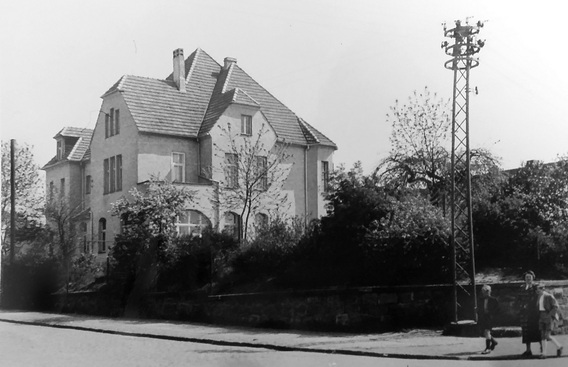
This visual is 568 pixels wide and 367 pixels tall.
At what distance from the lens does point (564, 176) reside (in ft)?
68.3

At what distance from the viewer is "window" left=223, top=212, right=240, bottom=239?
78.1ft

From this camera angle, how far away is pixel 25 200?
1848 cm

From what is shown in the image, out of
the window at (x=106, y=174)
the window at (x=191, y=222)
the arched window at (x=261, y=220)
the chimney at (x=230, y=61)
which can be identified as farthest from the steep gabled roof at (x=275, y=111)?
the window at (x=191, y=222)

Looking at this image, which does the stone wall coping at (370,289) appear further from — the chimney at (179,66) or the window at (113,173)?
the chimney at (179,66)

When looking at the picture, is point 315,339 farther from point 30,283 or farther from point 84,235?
point 30,283

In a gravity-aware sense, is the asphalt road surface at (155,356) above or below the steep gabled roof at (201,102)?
below

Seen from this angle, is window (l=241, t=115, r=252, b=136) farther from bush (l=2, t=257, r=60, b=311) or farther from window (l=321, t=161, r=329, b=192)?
bush (l=2, t=257, r=60, b=311)

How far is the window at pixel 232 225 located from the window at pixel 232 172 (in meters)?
1.07

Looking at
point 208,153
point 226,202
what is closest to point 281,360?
point 208,153

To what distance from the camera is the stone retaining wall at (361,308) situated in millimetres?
17938

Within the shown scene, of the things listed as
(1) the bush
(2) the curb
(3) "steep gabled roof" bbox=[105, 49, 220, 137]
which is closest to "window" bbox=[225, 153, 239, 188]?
(3) "steep gabled roof" bbox=[105, 49, 220, 137]

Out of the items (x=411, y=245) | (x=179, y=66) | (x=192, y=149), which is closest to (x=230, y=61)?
(x=179, y=66)

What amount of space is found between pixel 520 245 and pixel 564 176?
2.21 m

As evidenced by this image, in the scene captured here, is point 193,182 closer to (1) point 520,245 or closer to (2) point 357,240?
(2) point 357,240
